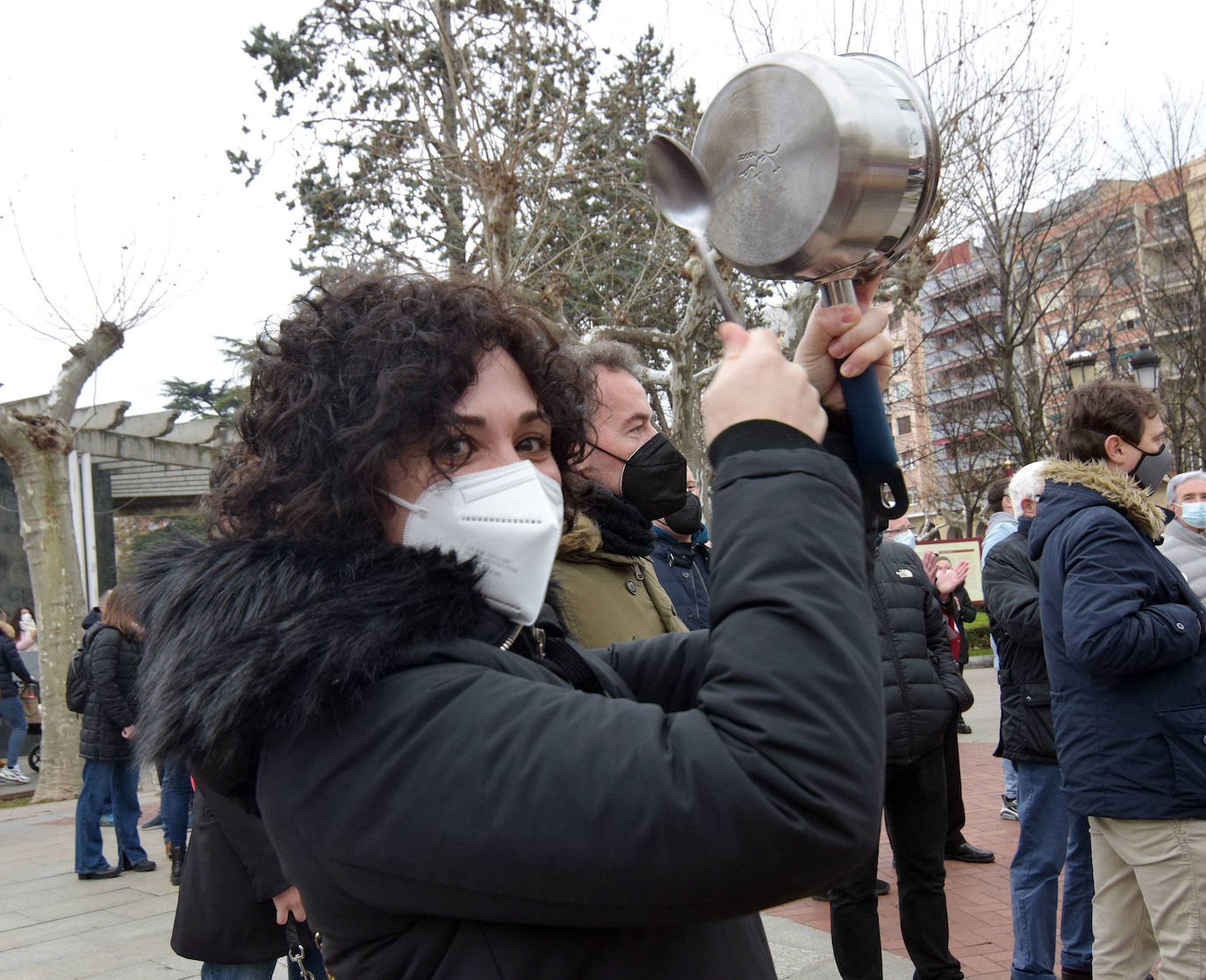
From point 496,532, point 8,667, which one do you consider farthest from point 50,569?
point 496,532

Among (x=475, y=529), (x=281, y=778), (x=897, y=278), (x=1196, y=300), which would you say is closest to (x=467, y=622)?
(x=475, y=529)

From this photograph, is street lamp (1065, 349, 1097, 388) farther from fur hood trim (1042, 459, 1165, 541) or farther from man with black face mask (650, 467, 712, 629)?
man with black face mask (650, 467, 712, 629)

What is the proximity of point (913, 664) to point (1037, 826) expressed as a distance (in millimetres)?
773

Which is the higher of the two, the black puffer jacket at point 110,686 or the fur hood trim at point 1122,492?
the fur hood trim at point 1122,492

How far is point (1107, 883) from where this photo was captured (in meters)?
3.45

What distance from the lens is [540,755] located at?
1081mm

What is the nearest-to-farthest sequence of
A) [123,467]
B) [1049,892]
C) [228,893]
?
[228,893] → [1049,892] → [123,467]

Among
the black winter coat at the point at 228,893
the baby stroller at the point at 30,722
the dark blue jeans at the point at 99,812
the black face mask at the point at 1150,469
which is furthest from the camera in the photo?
the baby stroller at the point at 30,722

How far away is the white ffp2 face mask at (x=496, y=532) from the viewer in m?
1.35

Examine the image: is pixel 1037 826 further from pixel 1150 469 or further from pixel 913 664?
pixel 1150 469

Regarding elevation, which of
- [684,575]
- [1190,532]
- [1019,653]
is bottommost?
[1019,653]

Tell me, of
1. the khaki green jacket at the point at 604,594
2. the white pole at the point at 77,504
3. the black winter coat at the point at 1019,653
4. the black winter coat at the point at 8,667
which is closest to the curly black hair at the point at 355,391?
the khaki green jacket at the point at 604,594

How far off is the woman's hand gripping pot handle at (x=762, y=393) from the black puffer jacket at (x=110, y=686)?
7.04 m

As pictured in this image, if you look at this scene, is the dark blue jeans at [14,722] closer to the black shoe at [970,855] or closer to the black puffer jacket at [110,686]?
the black puffer jacket at [110,686]
